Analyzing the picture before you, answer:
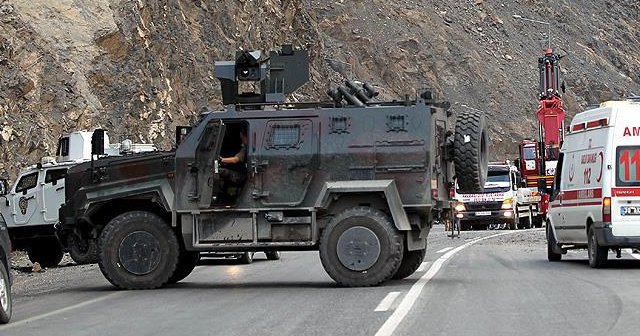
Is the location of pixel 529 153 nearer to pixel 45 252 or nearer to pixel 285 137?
pixel 45 252

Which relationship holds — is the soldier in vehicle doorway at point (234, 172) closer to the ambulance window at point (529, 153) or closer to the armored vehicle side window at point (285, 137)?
the armored vehicle side window at point (285, 137)

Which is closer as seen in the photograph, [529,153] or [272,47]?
[529,153]

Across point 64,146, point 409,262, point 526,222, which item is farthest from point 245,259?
point 526,222

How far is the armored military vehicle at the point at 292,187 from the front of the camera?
16297mm

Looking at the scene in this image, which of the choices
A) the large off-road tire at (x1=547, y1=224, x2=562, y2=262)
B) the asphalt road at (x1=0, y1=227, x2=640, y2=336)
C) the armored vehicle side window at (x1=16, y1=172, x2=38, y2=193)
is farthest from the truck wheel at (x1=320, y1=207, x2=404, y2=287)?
the armored vehicle side window at (x1=16, y1=172, x2=38, y2=193)

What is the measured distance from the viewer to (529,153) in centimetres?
5088

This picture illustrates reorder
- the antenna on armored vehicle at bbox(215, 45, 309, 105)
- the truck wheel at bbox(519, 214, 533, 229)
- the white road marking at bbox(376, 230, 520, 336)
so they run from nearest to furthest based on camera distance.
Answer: the white road marking at bbox(376, 230, 520, 336) < the antenna on armored vehicle at bbox(215, 45, 309, 105) < the truck wheel at bbox(519, 214, 533, 229)

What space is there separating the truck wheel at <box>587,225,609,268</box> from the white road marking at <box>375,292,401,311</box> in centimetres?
581

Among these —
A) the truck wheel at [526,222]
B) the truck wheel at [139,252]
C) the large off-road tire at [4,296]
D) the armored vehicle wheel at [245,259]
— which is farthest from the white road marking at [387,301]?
the truck wheel at [526,222]

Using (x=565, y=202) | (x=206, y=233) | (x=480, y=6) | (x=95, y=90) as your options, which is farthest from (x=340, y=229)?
(x=480, y=6)

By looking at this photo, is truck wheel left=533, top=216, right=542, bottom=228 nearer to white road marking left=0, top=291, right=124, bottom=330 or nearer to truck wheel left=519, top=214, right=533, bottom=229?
truck wheel left=519, top=214, right=533, bottom=229

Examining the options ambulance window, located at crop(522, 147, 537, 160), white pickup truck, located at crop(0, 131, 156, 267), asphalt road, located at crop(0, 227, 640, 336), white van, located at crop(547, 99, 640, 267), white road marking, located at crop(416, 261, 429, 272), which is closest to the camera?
asphalt road, located at crop(0, 227, 640, 336)

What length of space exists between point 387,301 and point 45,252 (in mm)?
12564

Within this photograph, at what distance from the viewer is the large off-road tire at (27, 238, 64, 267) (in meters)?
24.7
